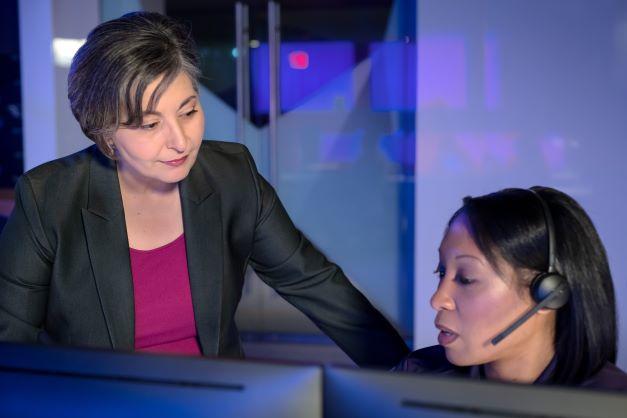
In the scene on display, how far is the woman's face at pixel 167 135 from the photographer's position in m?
1.24

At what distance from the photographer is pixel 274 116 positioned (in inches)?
156

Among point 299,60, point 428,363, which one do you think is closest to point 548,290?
point 428,363

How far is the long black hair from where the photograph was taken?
3.51 feet

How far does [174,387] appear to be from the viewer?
0.70 metres

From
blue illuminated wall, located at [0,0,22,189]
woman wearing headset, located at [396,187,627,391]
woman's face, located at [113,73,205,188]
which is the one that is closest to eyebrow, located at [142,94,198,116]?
woman's face, located at [113,73,205,188]

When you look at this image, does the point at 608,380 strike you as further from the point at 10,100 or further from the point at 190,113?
the point at 10,100

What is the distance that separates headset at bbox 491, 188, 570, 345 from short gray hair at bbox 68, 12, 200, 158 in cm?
72

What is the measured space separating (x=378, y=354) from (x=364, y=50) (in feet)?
9.16

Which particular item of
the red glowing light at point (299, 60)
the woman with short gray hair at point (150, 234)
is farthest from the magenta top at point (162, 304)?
the red glowing light at point (299, 60)

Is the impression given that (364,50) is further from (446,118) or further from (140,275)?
(140,275)

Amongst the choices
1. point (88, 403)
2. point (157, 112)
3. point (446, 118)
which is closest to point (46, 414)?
point (88, 403)

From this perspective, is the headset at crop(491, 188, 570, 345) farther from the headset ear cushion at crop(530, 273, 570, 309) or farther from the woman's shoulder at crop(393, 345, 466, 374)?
the woman's shoulder at crop(393, 345, 466, 374)

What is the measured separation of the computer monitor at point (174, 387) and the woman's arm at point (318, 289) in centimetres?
71

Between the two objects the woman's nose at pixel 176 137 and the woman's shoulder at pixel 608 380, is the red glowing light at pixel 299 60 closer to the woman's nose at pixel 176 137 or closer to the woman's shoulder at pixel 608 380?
the woman's nose at pixel 176 137
